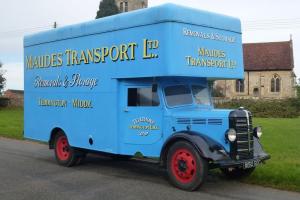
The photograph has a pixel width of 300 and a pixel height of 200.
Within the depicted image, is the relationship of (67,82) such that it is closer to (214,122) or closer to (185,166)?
(185,166)

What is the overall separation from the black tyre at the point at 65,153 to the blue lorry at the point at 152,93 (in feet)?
0.09

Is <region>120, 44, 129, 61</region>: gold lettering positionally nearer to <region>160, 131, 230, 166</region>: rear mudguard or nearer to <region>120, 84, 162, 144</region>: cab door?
<region>120, 84, 162, 144</region>: cab door

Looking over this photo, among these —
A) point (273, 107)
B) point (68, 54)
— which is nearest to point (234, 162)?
point (68, 54)

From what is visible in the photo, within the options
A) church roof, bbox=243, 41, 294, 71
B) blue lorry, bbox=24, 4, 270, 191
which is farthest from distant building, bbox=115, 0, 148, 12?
blue lorry, bbox=24, 4, 270, 191

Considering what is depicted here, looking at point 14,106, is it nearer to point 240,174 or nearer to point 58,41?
point 58,41

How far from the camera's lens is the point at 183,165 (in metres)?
9.19

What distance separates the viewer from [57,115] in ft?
41.2

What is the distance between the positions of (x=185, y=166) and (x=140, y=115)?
1.78m

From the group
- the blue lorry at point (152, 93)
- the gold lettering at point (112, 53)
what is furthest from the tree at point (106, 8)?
the gold lettering at point (112, 53)

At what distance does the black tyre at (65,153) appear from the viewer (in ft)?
39.7

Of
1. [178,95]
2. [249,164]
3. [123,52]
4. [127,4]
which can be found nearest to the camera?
[249,164]

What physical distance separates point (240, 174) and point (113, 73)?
362cm

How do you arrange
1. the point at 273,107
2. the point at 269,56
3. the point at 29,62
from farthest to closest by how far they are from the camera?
the point at 269,56, the point at 273,107, the point at 29,62

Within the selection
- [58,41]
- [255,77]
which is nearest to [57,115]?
[58,41]
